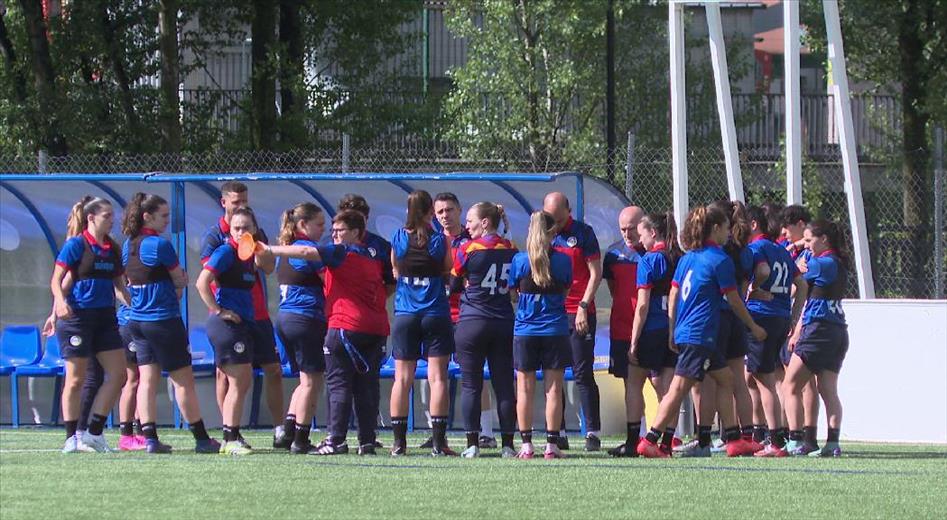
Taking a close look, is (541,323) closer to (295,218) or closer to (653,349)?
(653,349)

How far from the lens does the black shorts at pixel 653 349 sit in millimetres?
10797

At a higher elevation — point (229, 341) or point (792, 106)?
point (792, 106)

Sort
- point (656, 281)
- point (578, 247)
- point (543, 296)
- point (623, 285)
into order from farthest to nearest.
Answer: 1. point (623, 285)
2. point (578, 247)
3. point (656, 281)
4. point (543, 296)

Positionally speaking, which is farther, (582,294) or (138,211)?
(582,294)

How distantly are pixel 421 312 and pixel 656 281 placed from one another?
1.61 meters

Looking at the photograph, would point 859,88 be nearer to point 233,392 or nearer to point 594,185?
point 594,185

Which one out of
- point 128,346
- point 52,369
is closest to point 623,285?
point 128,346

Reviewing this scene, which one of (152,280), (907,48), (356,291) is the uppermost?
(907,48)

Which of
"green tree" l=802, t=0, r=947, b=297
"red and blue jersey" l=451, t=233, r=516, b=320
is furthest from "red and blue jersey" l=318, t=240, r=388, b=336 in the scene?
"green tree" l=802, t=0, r=947, b=297

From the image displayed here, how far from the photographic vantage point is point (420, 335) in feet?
34.6

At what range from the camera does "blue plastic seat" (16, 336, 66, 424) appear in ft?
44.4

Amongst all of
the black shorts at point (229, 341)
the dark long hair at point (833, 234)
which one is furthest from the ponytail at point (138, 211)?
the dark long hair at point (833, 234)

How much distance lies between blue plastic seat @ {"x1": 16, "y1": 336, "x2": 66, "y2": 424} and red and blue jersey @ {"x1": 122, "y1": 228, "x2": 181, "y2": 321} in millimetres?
3174

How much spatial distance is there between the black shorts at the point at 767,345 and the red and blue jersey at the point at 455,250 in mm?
2078
